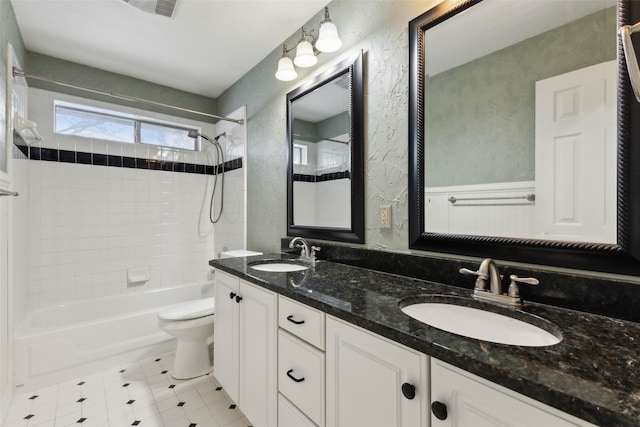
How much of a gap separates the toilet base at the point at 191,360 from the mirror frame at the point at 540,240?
→ 171 centimetres

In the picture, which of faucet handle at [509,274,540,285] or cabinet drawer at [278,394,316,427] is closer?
faucet handle at [509,274,540,285]

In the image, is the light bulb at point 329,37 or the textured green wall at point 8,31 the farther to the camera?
the textured green wall at point 8,31

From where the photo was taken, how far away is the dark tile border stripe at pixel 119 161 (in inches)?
95.1

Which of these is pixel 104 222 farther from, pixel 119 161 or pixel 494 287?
pixel 494 287

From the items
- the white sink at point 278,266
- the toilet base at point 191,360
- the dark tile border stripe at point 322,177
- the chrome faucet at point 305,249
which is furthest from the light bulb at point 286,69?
the toilet base at point 191,360

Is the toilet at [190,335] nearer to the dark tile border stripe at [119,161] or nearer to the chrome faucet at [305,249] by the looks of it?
the chrome faucet at [305,249]

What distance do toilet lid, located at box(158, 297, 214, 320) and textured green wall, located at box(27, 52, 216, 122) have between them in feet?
6.68

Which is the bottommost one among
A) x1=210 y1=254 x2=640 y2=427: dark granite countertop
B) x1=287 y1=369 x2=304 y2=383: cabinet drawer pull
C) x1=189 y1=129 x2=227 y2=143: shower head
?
x1=287 y1=369 x2=304 y2=383: cabinet drawer pull

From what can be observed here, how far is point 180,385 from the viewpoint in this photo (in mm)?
1969

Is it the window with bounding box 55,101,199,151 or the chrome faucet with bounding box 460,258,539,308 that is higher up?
the window with bounding box 55,101,199,151

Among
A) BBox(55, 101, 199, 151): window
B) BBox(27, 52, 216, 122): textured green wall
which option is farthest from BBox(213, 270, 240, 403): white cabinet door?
BBox(27, 52, 216, 122): textured green wall

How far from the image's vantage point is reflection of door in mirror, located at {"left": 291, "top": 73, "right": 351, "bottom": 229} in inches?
66.6

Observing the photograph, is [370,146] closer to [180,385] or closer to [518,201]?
[518,201]

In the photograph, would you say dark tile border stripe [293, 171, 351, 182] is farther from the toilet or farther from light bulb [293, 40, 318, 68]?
the toilet
